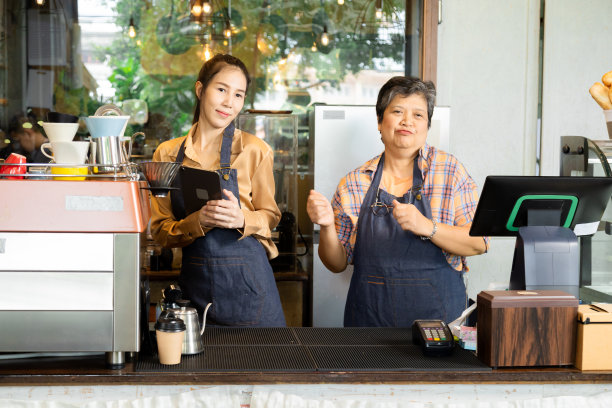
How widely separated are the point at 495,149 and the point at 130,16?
292cm

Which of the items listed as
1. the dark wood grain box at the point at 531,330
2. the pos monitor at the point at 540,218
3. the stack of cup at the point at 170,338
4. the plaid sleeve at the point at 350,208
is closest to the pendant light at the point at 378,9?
the plaid sleeve at the point at 350,208

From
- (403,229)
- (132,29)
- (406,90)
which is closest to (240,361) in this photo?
(403,229)

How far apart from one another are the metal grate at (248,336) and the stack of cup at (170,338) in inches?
9.0

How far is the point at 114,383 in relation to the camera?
1.62 meters

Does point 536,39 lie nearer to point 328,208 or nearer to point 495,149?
point 495,149

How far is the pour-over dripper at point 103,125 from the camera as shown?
175 centimetres

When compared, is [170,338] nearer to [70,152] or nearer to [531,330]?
[70,152]

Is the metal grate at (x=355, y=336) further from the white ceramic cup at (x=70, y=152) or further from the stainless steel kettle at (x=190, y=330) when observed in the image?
the white ceramic cup at (x=70, y=152)

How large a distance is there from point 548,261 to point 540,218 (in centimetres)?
12

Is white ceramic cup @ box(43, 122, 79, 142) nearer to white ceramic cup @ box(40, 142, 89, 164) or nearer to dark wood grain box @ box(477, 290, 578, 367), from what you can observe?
white ceramic cup @ box(40, 142, 89, 164)

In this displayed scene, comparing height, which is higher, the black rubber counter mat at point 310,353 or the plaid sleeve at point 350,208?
the plaid sleeve at point 350,208

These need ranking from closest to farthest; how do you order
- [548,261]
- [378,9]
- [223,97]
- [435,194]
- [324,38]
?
1. [548,261]
2. [223,97]
3. [435,194]
4. [378,9]
5. [324,38]

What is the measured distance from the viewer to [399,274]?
2.57m

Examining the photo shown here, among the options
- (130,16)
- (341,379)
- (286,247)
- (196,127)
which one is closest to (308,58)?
(130,16)
